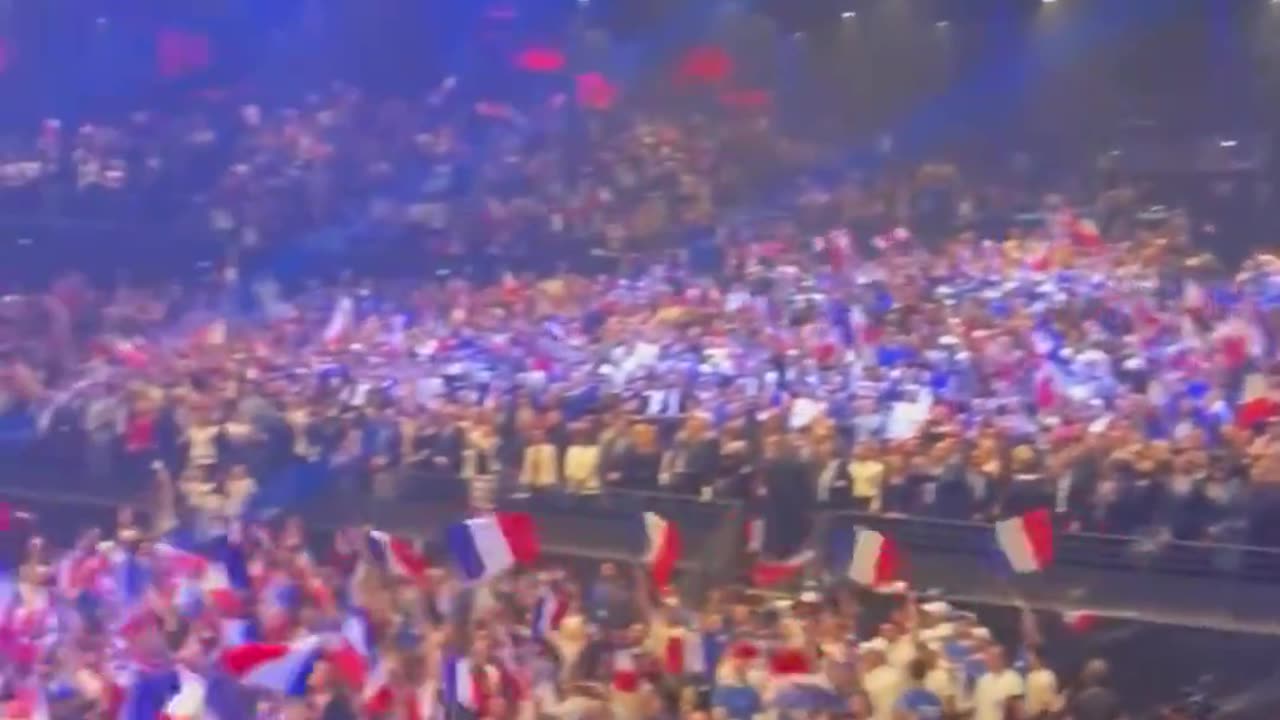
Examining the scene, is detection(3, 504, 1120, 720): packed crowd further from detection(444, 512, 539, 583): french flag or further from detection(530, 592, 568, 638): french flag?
detection(444, 512, 539, 583): french flag

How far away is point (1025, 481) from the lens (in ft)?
47.1

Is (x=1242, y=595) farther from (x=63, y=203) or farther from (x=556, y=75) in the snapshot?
(x=556, y=75)

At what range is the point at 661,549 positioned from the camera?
14.5 m

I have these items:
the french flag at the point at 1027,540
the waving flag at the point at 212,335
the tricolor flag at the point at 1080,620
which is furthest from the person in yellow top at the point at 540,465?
A: the tricolor flag at the point at 1080,620

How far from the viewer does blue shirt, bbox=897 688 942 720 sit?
1116 centimetres

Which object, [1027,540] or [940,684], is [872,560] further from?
[940,684]

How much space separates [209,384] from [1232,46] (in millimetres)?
14084

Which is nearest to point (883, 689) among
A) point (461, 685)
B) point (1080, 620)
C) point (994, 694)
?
point (994, 694)

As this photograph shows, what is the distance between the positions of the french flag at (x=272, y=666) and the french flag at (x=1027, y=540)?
4791mm

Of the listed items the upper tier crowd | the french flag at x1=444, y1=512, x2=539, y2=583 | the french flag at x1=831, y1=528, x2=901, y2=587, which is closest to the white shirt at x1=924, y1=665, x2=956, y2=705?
the french flag at x1=831, y1=528, x2=901, y2=587

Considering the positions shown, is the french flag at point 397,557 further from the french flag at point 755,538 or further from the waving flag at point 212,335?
the waving flag at point 212,335

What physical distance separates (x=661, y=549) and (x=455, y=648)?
332 cm

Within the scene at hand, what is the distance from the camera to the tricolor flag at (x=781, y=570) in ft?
49.4

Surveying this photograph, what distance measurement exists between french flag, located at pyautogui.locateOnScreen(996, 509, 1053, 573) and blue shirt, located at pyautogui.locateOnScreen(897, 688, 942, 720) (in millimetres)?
2566
